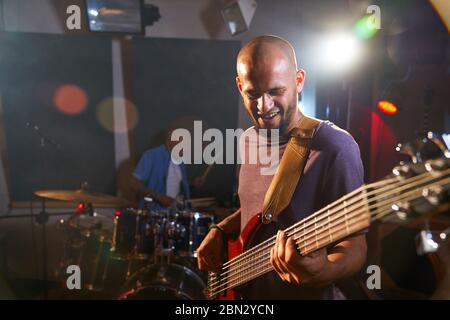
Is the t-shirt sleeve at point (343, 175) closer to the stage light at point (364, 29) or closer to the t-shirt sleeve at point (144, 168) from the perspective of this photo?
the stage light at point (364, 29)

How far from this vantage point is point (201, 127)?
3525 millimetres

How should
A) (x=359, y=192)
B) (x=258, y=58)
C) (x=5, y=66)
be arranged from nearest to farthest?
(x=359, y=192) → (x=258, y=58) → (x=5, y=66)

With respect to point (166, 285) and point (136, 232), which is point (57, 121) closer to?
point (136, 232)

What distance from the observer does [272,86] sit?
2014 mm

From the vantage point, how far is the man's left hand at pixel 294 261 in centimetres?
162

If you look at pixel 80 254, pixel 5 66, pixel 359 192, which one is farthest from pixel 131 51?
pixel 359 192

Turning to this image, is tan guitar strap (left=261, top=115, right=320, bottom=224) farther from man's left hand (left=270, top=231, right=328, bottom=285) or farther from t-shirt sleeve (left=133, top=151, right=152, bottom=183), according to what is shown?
t-shirt sleeve (left=133, top=151, right=152, bottom=183)

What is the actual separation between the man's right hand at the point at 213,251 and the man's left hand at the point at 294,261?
0.54 metres

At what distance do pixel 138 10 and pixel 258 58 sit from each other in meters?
1.53

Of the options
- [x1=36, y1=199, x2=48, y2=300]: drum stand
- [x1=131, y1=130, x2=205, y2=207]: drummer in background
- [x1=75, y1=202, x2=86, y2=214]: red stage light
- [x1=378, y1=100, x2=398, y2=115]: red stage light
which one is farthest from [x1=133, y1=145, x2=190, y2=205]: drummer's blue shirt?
[x1=378, y1=100, x2=398, y2=115]: red stage light

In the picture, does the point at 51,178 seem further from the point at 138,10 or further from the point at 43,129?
the point at 138,10

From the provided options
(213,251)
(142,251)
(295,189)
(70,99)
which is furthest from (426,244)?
(70,99)

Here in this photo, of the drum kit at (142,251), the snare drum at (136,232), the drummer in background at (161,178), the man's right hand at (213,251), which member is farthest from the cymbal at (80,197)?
the man's right hand at (213,251)

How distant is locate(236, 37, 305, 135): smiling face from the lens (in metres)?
2.01
